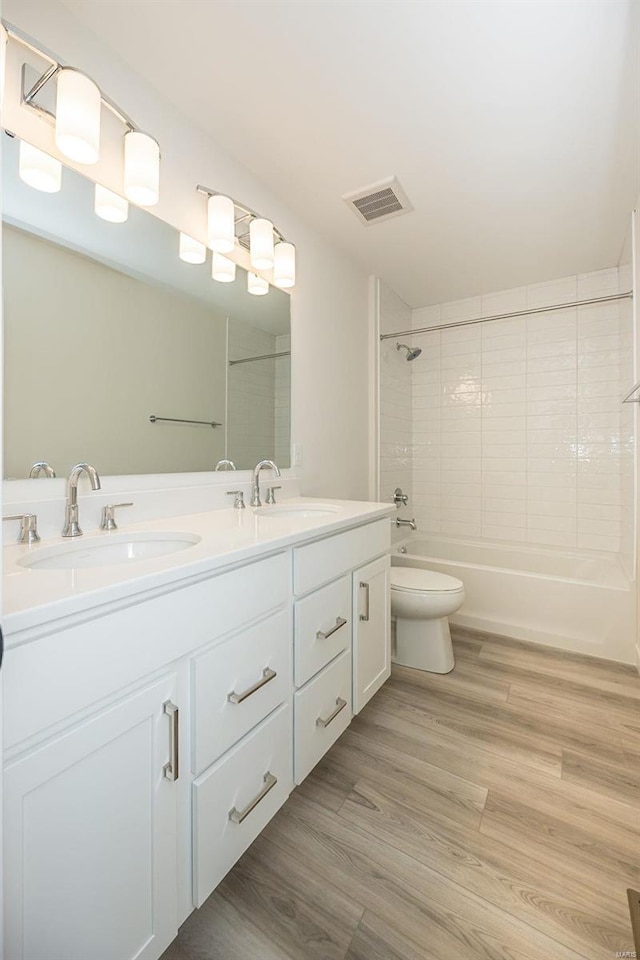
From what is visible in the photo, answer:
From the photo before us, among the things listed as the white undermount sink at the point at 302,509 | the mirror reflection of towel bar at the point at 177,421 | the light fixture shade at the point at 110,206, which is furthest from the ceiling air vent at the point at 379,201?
the white undermount sink at the point at 302,509

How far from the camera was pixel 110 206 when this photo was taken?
126cm

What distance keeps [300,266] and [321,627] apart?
1.74 metres

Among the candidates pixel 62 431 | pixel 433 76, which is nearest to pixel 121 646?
pixel 62 431

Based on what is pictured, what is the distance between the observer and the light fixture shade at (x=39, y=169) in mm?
1073

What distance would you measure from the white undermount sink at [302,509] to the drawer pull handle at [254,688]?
0.71 m

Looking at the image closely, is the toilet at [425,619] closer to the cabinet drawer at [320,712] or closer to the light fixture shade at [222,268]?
the cabinet drawer at [320,712]

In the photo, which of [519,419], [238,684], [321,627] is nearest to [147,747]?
[238,684]

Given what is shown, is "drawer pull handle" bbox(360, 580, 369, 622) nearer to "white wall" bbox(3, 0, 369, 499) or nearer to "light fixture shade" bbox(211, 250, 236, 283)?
"white wall" bbox(3, 0, 369, 499)

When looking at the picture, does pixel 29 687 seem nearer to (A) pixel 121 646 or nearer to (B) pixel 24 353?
(A) pixel 121 646

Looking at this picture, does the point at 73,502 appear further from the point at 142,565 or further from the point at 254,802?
the point at 254,802

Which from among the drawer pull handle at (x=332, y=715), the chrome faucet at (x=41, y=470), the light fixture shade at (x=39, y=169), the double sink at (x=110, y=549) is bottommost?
the drawer pull handle at (x=332, y=715)

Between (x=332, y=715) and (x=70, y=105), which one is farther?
(x=332, y=715)

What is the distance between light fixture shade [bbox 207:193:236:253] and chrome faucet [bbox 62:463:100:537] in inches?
39.8

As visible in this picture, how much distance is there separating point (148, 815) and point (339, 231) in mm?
2474
